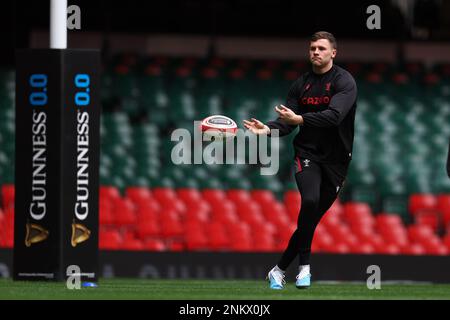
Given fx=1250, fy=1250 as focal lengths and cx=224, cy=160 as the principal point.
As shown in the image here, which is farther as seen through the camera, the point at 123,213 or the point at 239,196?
the point at 239,196

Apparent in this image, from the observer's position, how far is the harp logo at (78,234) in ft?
37.4

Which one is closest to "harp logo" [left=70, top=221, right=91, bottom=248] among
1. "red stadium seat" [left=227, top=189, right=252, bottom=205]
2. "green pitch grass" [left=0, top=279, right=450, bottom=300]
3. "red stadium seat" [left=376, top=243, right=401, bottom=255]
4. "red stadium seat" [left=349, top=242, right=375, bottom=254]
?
"green pitch grass" [left=0, top=279, right=450, bottom=300]

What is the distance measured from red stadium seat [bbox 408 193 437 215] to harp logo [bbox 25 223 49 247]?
10.6 m

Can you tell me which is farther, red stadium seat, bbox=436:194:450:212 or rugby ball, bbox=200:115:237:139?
red stadium seat, bbox=436:194:450:212

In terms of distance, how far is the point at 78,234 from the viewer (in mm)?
11422

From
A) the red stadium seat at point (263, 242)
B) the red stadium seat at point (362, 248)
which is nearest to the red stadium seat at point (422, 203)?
the red stadium seat at point (362, 248)

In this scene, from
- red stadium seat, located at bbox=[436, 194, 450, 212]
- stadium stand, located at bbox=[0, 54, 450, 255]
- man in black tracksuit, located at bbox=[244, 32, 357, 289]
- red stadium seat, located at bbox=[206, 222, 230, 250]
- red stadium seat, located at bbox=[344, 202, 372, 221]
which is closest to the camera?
man in black tracksuit, located at bbox=[244, 32, 357, 289]

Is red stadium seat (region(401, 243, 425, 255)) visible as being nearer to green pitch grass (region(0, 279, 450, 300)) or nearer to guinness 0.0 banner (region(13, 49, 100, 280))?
green pitch grass (region(0, 279, 450, 300))

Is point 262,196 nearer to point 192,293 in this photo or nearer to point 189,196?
point 189,196

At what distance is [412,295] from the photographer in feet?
34.3

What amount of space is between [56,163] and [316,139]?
8.11ft

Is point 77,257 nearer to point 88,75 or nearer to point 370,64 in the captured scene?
point 88,75

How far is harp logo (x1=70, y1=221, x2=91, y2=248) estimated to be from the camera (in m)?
11.4

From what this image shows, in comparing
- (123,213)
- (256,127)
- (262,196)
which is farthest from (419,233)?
(256,127)
